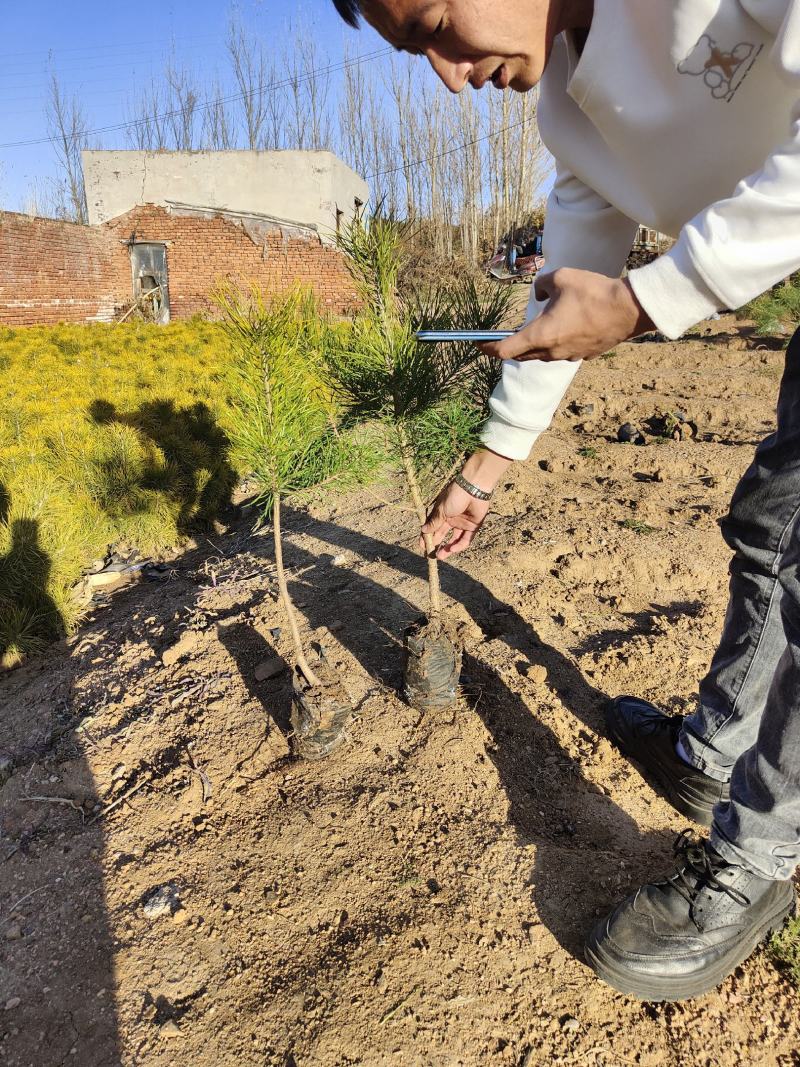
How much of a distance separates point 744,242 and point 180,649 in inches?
70.4

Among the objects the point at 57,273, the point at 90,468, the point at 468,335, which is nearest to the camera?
the point at 468,335

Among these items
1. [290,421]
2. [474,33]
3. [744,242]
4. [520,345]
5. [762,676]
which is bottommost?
[762,676]

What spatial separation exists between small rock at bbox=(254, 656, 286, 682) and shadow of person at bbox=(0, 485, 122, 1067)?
1.58 feet

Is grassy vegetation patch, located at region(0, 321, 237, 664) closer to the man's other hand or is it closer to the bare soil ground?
the bare soil ground

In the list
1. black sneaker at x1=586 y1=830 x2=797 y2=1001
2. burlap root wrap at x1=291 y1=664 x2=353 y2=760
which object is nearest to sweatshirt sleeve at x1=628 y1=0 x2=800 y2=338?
black sneaker at x1=586 y1=830 x2=797 y2=1001

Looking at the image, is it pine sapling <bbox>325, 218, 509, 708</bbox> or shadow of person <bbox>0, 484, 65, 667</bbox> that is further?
shadow of person <bbox>0, 484, 65, 667</bbox>

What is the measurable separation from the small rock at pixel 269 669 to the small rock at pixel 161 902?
609 mm

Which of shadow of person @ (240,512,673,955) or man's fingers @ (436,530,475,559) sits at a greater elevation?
man's fingers @ (436,530,475,559)

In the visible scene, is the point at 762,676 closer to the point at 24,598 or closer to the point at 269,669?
the point at 269,669

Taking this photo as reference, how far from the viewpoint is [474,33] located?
32.9 inches

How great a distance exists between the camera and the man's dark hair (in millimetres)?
905

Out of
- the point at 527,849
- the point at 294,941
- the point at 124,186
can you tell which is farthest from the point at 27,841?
the point at 124,186

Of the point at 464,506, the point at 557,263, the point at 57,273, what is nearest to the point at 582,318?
the point at 557,263

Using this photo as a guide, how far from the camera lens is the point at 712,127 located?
86 centimetres
